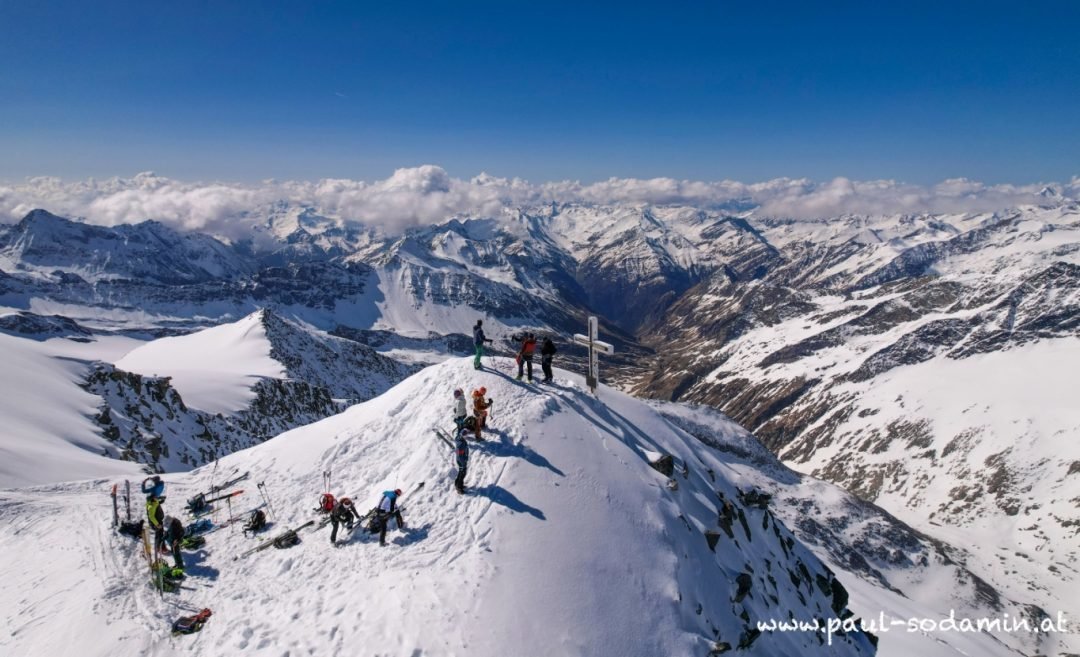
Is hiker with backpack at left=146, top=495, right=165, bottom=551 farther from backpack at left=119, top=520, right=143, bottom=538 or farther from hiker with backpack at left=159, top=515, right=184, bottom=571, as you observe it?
backpack at left=119, top=520, right=143, bottom=538

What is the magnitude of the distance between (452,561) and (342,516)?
521 cm

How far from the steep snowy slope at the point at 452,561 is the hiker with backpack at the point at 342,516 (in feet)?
1.95

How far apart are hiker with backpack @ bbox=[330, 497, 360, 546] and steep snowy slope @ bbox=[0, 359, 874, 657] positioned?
594 millimetres

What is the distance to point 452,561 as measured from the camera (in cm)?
1822

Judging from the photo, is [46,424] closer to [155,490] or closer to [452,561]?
[155,490]

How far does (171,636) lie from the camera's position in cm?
1614

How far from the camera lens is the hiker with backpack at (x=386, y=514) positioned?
64.1 ft

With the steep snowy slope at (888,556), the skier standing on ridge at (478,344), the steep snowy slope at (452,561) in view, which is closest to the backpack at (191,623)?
the steep snowy slope at (452,561)

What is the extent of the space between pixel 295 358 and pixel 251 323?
30.9 m

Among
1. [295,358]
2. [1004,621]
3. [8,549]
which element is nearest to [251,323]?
[295,358]

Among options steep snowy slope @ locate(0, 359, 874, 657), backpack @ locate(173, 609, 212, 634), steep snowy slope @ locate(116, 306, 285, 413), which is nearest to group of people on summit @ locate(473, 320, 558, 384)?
steep snowy slope @ locate(0, 359, 874, 657)

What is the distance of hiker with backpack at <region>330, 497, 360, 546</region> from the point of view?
2016cm

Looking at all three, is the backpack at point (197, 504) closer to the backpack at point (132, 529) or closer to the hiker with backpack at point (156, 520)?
the backpack at point (132, 529)

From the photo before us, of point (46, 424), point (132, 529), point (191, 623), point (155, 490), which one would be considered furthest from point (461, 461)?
point (46, 424)
